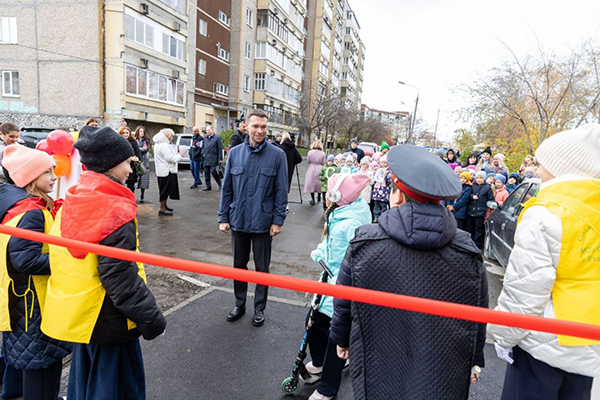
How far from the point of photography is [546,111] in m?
14.1

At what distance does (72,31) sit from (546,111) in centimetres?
2475

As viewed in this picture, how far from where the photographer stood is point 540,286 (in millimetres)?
1744

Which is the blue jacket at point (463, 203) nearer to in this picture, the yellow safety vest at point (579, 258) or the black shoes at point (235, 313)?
the black shoes at point (235, 313)

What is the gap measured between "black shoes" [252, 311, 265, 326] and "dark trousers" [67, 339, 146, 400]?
1.64 m

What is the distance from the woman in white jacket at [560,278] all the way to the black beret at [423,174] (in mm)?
516

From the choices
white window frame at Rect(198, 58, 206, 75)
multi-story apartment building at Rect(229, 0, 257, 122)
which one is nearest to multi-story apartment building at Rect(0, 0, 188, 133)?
white window frame at Rect(198, 58, 206, 75)

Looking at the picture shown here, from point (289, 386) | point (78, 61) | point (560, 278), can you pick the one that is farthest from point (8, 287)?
point (78, 61)

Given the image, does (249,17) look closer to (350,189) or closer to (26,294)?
(350,189)

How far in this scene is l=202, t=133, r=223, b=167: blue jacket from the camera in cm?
1200

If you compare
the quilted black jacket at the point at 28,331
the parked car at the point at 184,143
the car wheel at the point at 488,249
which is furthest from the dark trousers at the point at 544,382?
the parked car at the point at 184,143

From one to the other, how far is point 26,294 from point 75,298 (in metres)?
0.59

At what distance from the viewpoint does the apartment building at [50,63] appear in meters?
21.4

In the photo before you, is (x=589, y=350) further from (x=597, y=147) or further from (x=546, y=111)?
(x=546, y=111)

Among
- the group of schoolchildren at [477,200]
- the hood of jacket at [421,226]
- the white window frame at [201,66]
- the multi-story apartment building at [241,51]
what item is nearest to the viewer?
the hood of jacket at [421,226]
